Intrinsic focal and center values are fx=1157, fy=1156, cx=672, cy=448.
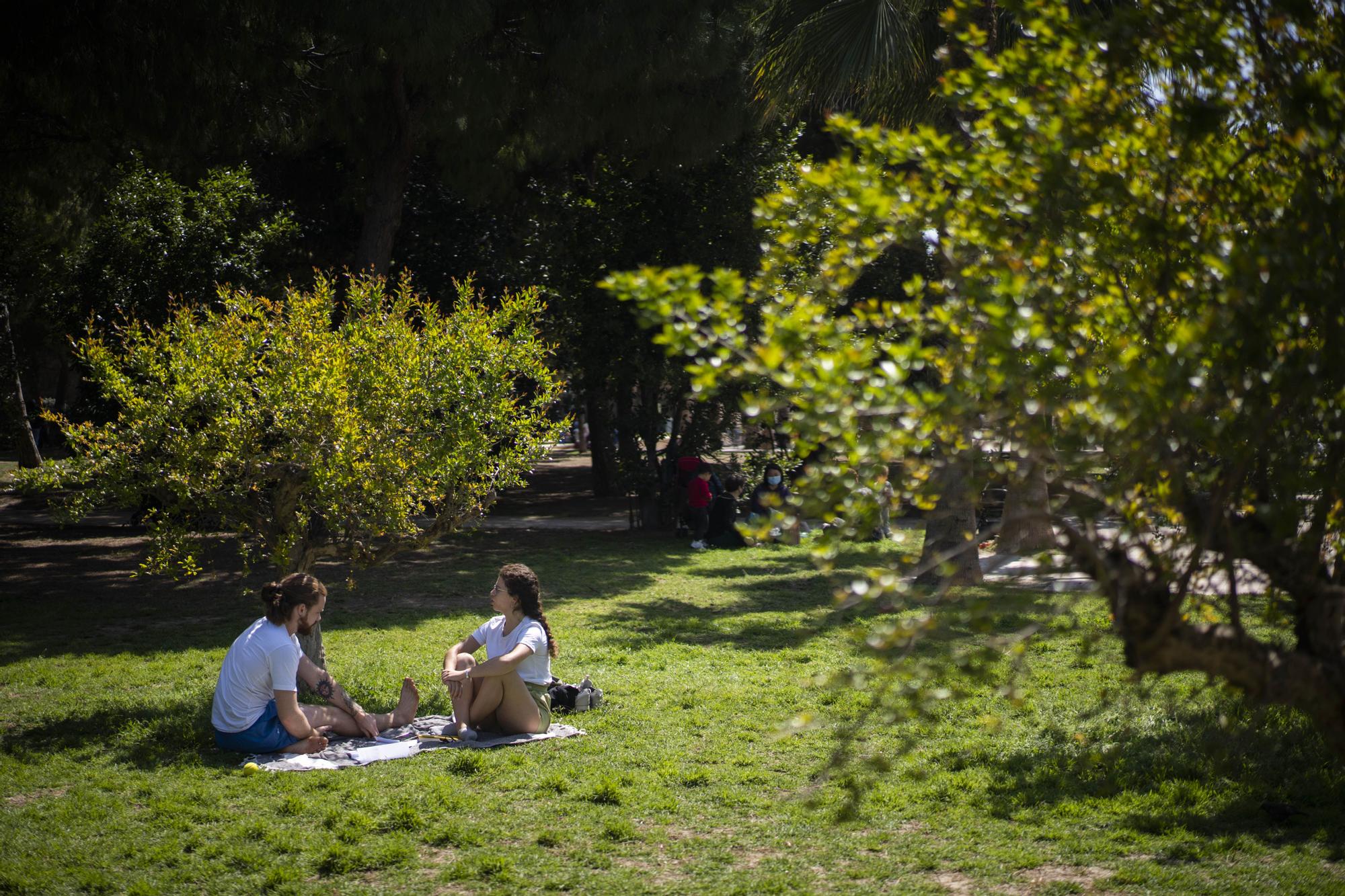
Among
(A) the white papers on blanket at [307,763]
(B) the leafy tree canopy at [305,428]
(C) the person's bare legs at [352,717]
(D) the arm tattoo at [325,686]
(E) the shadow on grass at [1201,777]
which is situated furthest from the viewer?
(B) the leafy tree canopy at [305,428]

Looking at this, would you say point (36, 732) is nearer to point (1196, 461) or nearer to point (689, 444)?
point (1196, 461)

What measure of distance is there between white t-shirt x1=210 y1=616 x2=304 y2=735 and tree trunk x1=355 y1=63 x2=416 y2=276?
9085 millimetres

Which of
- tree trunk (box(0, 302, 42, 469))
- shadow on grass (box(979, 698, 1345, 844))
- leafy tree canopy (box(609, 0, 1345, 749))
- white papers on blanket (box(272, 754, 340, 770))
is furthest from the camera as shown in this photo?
tree trunk (box(0, 302, 42, 469))

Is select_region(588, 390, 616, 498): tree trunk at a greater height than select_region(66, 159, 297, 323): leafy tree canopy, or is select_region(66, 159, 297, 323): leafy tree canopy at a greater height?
select_region(66, 159, 297, 323): leafy tree canopy

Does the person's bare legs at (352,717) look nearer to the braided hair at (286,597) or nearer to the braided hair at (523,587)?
the braided hair at (286,597)

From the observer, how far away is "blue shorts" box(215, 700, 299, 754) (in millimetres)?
6324

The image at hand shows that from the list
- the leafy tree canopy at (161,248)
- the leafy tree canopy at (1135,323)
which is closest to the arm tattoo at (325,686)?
the leafy tree canopy at (1135,323)

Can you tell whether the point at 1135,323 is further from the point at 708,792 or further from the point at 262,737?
the point at 262,737

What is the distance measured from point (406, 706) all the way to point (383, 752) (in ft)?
1.93

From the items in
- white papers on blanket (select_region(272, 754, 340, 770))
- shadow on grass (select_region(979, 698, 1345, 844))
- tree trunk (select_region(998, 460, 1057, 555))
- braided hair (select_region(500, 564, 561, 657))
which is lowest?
shadow on grass (select_region(979, 698, 1345, 844))

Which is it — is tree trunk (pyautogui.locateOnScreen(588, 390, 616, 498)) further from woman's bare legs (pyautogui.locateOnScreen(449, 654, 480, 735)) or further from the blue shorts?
the blue shorts

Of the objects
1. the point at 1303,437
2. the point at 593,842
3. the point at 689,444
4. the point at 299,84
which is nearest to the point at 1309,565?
the point at 1303,437

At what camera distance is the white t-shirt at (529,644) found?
264 inches

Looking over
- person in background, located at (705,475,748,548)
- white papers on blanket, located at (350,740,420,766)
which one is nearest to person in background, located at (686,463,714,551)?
person in background, located at (705,475,748,548)
